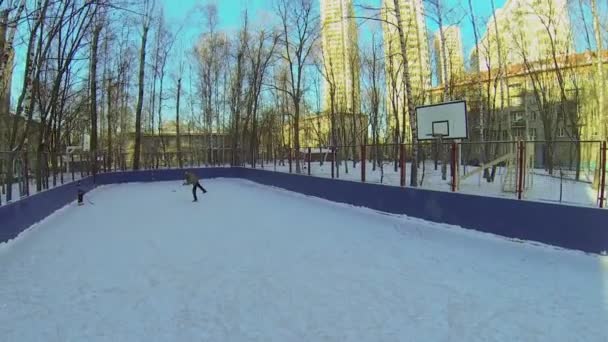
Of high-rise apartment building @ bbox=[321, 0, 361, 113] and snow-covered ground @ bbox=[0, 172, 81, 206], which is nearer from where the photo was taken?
snow-covered ground @ bbox=[0, 172, 81, 206]

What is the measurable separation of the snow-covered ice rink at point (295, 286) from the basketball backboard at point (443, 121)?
178 inches

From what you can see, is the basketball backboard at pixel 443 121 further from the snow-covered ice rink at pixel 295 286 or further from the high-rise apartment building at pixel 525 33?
the high-rise apartment building at pixel 525 33

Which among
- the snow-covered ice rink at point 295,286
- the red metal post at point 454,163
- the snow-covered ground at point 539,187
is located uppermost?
the red metal post at point 454,163

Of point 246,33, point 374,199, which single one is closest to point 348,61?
point 246,33

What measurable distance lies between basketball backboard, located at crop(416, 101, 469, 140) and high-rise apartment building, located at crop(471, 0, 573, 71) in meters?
13.1

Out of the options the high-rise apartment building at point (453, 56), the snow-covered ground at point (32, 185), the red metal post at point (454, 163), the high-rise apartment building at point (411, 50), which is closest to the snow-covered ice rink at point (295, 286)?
the red metal post at point (454, 163)

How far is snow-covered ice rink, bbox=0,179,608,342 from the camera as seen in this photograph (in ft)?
15.0

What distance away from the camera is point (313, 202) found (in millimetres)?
17500

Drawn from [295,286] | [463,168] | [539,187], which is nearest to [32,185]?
[295,286]

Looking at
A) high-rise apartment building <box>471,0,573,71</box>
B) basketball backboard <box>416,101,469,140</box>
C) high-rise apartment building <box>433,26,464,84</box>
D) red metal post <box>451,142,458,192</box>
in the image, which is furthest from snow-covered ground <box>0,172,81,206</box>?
high-rise apartment building <box>433,26,464,84</box>

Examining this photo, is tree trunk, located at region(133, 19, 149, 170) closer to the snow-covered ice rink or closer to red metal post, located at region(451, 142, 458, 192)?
the snow-covered ice rink

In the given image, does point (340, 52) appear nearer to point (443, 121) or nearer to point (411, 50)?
point (411, 50)

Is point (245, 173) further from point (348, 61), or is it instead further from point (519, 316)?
point (519, 316)

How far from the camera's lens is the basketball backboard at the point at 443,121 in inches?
556
